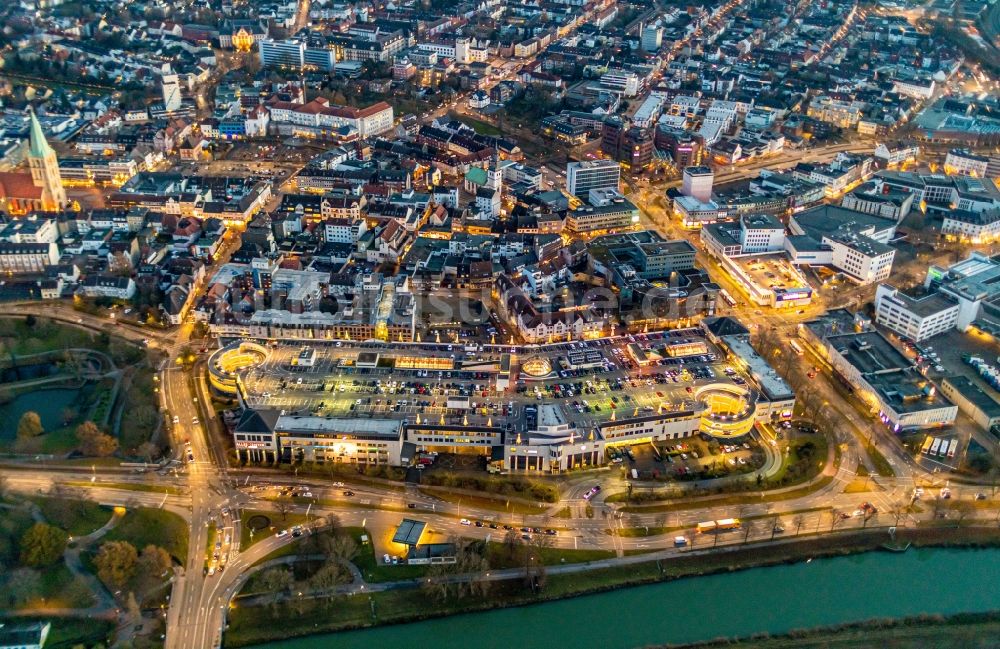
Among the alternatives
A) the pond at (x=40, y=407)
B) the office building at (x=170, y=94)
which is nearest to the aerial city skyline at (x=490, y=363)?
the office building at (x=170, y=94)

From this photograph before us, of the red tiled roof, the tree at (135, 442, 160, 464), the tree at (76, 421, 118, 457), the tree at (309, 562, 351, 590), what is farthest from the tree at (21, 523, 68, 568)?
the red tiled roof

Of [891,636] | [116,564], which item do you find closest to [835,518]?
[891,636]

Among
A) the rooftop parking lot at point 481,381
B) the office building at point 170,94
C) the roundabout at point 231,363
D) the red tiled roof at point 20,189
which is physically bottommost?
the roundabout at point 231,363

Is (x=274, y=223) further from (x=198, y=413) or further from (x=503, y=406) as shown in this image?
(x=503, y=406)

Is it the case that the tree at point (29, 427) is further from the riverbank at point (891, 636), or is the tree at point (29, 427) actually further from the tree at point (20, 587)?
the riverbank at point (891, 636)

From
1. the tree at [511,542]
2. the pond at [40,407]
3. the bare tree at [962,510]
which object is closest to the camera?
the tree at [511,542]

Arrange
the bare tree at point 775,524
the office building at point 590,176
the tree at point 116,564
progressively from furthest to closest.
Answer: the office building at point 590,176 < the bare tree at point 775,524 < the tree at point 116,564

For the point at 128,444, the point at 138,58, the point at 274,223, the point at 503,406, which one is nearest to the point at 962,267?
the point at 503,406

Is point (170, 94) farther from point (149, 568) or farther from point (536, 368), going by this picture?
point (149, 568)
